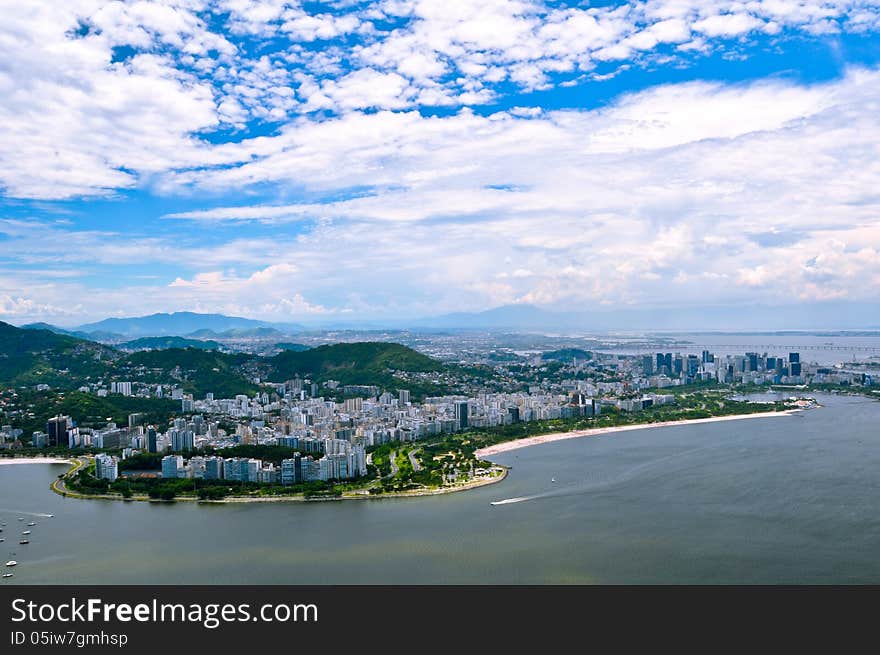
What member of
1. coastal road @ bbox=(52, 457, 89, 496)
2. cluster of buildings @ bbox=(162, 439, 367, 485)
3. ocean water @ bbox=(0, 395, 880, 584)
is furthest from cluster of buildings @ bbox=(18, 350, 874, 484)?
ocean water @ bbox=(0, 395, 880, 584)

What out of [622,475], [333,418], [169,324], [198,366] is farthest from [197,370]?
[169,324]

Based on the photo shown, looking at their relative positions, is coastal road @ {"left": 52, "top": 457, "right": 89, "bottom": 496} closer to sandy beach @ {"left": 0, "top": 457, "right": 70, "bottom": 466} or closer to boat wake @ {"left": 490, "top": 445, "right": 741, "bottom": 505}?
sandy beach @ {"left": 0, "top": 457, "right": 70, "bottom": 466}

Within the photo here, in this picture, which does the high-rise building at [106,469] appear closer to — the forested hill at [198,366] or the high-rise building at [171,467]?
the high-rise building at [171,467]

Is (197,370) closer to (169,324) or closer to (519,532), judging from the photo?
(519,532)

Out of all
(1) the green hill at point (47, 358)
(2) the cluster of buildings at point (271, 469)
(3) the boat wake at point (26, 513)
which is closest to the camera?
(3) the boat wake at point (26, 513)

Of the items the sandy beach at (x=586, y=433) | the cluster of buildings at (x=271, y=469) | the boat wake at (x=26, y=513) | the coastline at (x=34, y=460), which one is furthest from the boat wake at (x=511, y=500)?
the coastline at (x=34, y=460)

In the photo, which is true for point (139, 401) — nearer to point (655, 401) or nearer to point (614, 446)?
point (614, 446)
